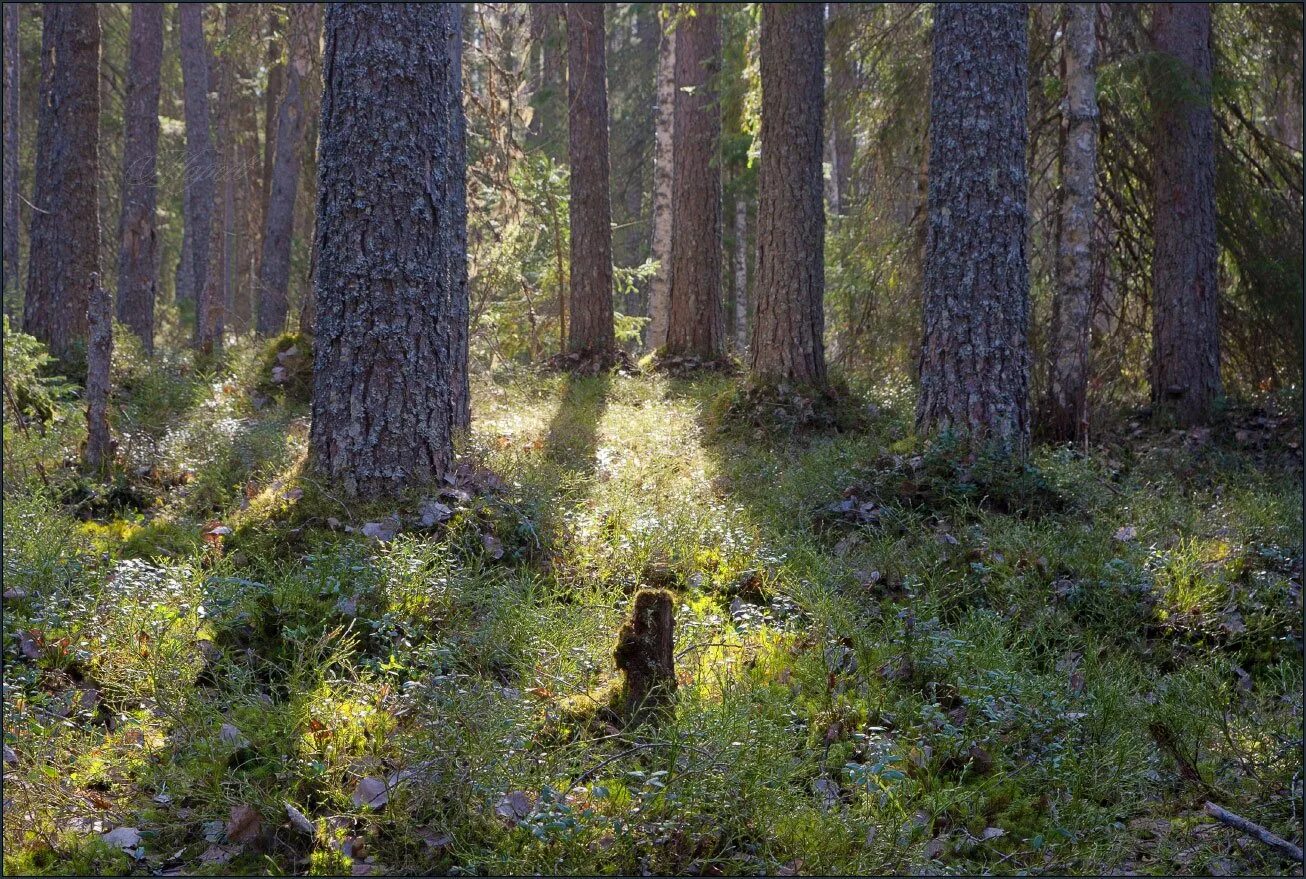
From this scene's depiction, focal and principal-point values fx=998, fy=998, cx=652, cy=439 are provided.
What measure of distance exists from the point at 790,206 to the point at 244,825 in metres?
8.37

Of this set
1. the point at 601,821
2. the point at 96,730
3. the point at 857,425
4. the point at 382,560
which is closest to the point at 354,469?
the point at 382,560

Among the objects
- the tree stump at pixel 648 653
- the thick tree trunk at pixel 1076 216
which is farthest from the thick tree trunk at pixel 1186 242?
the tree stump at pixel 648 653

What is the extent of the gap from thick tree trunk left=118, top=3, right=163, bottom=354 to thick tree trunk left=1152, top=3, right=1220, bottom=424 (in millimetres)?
11891

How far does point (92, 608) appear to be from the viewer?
14.7ft

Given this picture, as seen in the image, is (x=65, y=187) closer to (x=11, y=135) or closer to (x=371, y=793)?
(x=11, y=135)

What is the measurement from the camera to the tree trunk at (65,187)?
1092cm

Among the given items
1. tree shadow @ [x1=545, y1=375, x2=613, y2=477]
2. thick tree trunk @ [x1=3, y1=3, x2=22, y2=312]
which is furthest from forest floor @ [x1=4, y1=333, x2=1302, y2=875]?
thick tree trunk @ [x1=3, y1=3, x2=22, y2=312]

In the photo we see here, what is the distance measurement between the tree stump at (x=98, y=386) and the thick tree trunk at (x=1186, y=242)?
32.0 ft

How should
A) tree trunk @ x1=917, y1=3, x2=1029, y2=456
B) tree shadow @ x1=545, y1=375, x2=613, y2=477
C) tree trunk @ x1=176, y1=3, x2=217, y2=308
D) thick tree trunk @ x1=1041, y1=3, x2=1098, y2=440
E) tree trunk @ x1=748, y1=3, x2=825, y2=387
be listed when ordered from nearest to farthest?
tree trunk @ x1=917, y1=3, x2=1029, y2=456 → tree shadow @ x1=545, y1=375, x2=613, y2=477 → thick tree trunk @ x1=1041, y1=3, x2=1098, y2=440 → tree trunk @ x1=748, y1=3, x2=825, y2=387 → tree trunk @ x1=176, y1=3, x2=217, y2=308

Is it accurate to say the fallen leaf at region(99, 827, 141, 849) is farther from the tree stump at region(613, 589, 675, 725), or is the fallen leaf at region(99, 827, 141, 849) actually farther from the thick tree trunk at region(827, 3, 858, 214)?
the thick tree trunk at region(827, 3, 858, 214)

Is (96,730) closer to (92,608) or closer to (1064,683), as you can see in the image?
(92,608)

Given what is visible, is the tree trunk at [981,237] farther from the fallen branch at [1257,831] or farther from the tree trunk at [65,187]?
the tree trunk at [65,187]

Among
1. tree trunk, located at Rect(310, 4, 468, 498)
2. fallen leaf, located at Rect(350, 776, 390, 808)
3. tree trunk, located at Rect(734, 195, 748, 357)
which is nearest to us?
fallen leaf, located at Rect(350, 776, 390, 808)

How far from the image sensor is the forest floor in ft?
10.7
